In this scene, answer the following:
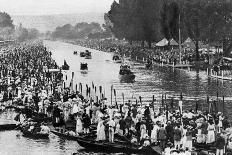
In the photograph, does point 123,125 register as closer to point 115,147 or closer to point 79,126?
point 115,147

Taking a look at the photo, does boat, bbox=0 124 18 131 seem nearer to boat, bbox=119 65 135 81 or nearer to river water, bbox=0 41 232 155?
river water, bbox=0 41 232 155


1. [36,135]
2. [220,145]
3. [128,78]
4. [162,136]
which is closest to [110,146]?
[162,136]

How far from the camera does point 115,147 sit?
1543 inches

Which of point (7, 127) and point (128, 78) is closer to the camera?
point (7, 127)

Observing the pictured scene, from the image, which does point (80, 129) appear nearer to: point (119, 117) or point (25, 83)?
point (119, 117)

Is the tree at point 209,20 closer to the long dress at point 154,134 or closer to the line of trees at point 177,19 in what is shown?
the line of trees at point 177,19

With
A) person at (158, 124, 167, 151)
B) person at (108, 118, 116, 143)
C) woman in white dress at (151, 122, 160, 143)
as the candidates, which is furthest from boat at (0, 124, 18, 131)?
person at (158, 124, 167, 151)

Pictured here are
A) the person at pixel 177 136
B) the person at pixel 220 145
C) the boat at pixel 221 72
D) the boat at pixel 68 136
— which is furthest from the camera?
the boat at pixel 221 72

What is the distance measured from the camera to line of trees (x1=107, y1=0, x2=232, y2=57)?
4053 inches

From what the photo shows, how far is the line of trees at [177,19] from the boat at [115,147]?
6304 centimetres

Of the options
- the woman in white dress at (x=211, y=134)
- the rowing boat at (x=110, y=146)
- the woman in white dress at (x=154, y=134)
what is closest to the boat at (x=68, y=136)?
the rowing boat at (x=110, y=146)

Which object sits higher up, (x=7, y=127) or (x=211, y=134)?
(x=211, y=134)

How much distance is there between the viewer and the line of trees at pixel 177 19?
102938 millimetres

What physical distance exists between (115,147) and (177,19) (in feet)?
282
